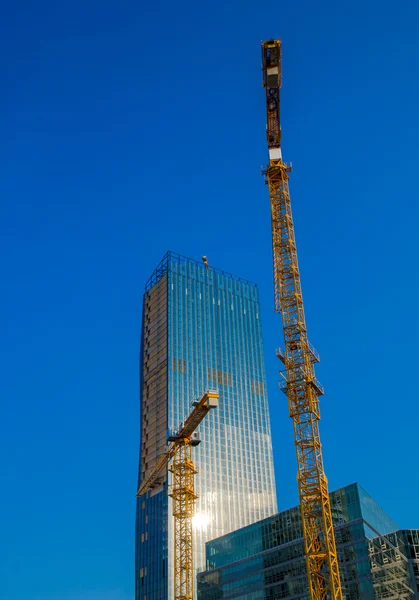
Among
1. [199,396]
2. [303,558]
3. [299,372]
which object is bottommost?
[303,558]

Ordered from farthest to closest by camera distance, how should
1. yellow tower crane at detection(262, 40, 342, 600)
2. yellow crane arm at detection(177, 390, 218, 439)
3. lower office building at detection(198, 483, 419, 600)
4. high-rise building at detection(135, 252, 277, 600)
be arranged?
high-rise building at detection(135, 252, 277, 600) → lower office building at detection(198, 483, 419, 600) → yellow crane arm at detection(177, 390, 218, 439) → yellow tower crane at detection(262, 40, 342, 600)

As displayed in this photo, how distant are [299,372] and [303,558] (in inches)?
1570

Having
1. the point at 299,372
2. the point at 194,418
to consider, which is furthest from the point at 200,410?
the point at 299,372

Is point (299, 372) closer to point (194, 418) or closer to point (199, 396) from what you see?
point (194, 418)

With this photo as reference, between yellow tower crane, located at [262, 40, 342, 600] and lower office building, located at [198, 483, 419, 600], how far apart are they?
7385 millimetres

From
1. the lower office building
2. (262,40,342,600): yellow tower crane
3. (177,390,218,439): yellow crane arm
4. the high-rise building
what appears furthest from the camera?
the high-rise building

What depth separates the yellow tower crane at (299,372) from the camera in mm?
71250

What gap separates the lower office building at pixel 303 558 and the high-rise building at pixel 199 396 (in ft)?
39.4

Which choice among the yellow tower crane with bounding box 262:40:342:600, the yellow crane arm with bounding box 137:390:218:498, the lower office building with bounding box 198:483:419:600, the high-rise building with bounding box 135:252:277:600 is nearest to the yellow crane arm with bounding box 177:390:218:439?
the yellow crane arm with bounding box 137:390:218:498

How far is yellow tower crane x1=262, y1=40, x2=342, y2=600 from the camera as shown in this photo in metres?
71.2

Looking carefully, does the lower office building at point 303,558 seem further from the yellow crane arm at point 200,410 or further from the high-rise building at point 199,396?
the yellow crane arm at point 200,410

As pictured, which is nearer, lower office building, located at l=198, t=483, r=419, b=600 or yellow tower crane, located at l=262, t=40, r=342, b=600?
yellow tower crane, located at l=262, t=40, r=342, b=600

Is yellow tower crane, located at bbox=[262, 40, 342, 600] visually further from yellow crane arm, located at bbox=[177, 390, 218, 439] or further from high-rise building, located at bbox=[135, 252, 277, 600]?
high-rise building, located at bbox=[135, 252, 277, 600]

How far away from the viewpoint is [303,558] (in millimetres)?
103188
